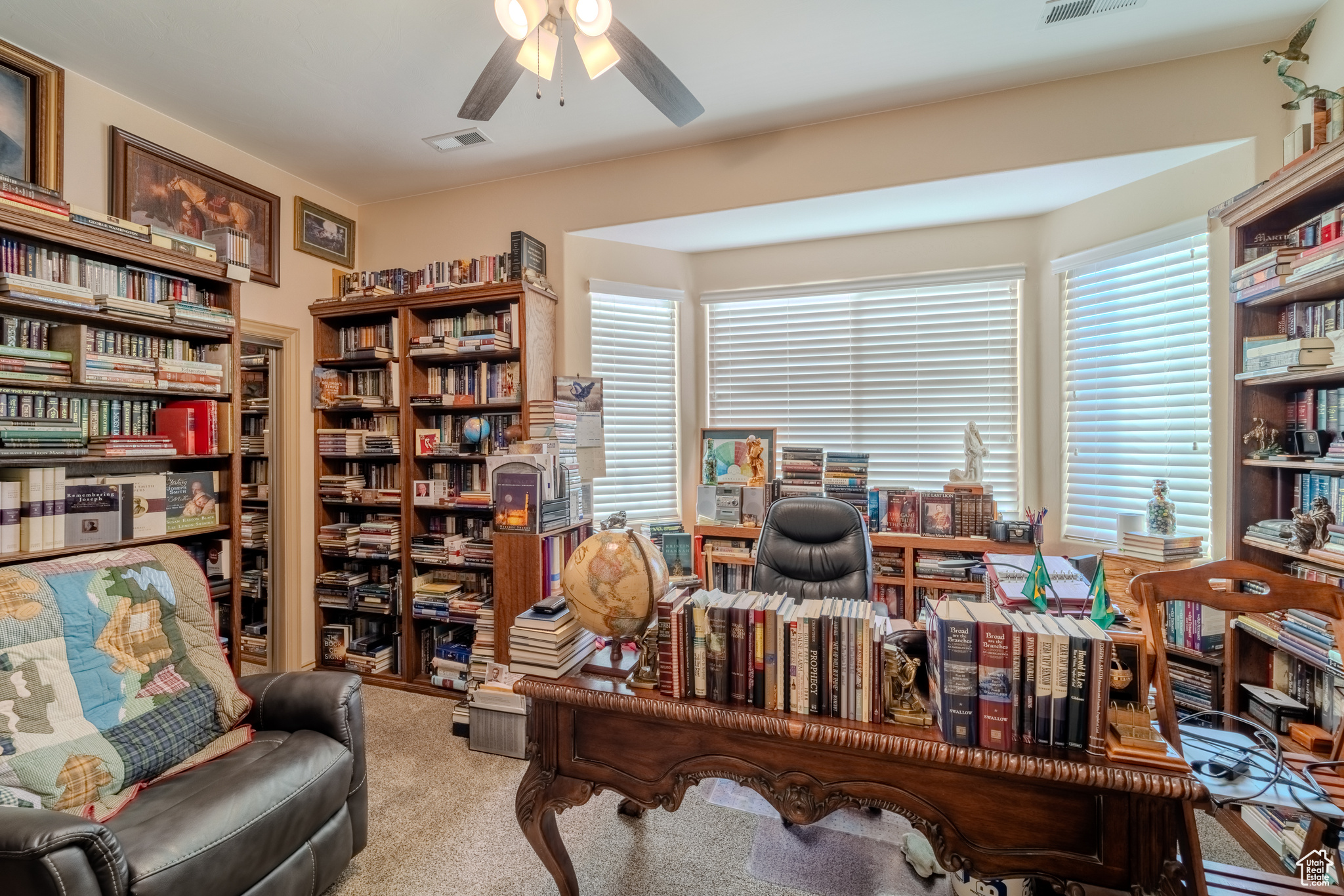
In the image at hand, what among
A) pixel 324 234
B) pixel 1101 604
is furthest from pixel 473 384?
pixel 1101 604

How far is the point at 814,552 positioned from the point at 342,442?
9.82 feet

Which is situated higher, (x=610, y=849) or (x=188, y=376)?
(x=188, y=376)

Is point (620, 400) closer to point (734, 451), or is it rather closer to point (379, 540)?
point (734, 451)

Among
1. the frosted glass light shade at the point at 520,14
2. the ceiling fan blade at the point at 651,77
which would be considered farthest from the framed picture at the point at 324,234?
the ceiling fan blade at the point at 651,77

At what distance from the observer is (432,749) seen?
102 inches

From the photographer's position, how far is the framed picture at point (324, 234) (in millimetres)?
3322

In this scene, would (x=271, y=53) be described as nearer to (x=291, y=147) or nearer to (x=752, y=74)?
(x=291, y=147)

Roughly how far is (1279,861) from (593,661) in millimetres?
2398

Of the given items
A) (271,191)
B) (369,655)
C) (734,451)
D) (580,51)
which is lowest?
(369,655)

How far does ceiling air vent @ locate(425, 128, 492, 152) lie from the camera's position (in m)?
2.83

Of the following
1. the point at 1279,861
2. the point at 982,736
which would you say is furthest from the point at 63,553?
the point at 1279,861

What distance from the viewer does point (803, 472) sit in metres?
3.26

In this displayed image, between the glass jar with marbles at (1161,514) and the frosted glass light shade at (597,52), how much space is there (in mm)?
3041

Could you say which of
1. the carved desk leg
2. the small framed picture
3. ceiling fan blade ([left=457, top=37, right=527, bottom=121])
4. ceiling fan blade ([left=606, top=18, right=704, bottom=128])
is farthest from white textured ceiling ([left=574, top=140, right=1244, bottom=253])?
the carved desk leg
